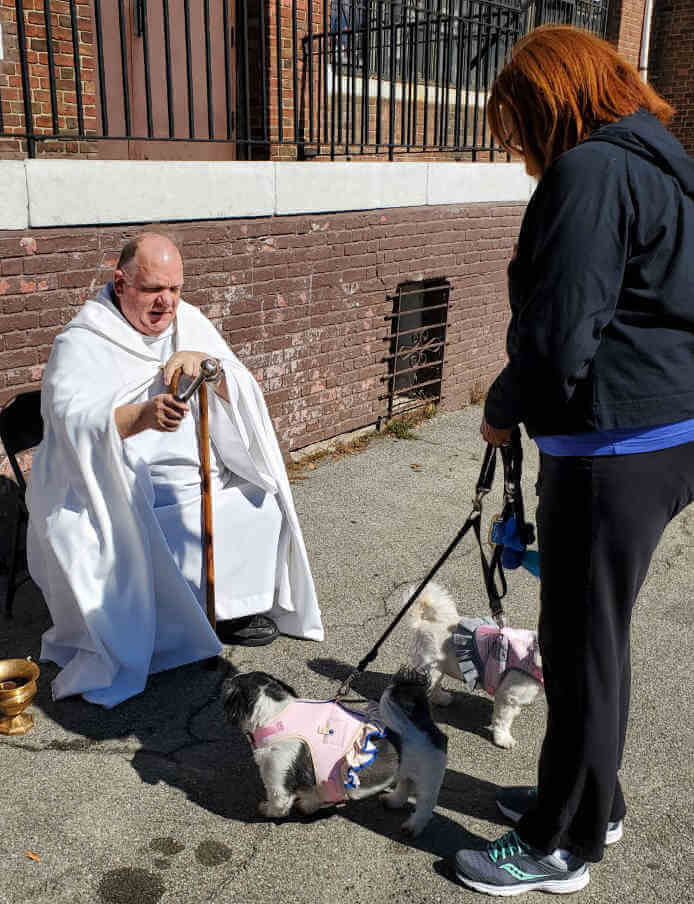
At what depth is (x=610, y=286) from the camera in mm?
1950

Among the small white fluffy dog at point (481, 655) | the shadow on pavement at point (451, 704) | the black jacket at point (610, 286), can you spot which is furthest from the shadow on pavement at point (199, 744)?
the black jacket at point (610, 286)

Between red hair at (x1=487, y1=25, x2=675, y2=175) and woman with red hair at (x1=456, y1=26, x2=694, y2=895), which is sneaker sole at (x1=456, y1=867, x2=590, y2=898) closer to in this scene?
woman with red hair at (x1=456, y1=26, x2=694, y2=895)

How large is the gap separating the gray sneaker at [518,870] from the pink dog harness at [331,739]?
0.42 metres

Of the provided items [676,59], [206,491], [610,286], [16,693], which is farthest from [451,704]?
[676,59]

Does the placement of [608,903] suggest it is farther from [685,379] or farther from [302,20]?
[302,20]

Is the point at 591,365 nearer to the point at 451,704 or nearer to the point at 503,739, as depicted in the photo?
the point at 503,739

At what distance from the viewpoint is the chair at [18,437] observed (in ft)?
13.2

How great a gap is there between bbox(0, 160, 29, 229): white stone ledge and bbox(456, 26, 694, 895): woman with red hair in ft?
9.15

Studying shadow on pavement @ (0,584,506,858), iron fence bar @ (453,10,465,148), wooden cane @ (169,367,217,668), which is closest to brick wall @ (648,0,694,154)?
iron fence bar @ (453,10,465,148)

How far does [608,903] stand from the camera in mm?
2500

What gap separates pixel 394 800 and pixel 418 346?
16.5 ft

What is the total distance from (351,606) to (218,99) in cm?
541

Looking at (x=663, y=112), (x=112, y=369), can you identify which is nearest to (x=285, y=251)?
(x=112, y=369)

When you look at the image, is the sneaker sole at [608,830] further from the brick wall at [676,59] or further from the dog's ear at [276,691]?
the brick wall at [676,59]
